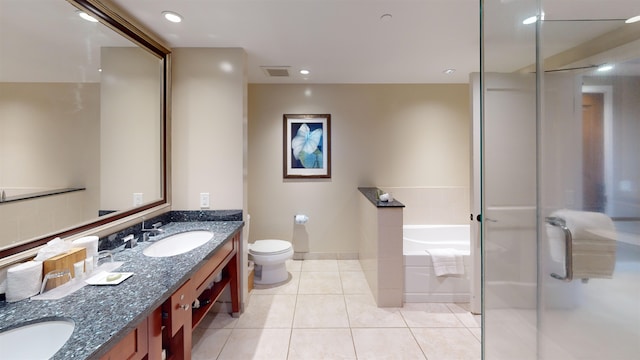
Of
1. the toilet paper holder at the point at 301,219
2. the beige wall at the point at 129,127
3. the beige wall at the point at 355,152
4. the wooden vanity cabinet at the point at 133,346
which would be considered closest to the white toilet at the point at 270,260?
the toilet paper holder at the point at 301,219

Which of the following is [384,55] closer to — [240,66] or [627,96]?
[240,66]

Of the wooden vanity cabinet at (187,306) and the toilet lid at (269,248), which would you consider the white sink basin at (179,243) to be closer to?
the wooden vanity cabinet at (187,306)

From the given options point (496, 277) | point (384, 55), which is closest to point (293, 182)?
point (384, 55)

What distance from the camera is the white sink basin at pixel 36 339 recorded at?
0.90 metres

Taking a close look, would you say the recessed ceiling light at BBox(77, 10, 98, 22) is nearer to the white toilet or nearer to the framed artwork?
the framed artwork

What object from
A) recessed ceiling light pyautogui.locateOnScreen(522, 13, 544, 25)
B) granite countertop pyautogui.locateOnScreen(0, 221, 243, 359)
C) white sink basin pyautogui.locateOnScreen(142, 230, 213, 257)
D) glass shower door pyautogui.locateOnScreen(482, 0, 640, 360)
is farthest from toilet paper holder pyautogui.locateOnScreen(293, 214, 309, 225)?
recessed ceiling light pyautogui.locateOnScreen(522, 13, 544, 25)

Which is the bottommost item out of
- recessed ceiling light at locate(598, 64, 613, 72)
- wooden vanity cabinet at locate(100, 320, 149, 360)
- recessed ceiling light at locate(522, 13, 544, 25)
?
wooden vanity cabinet at locate(100, 320, 149, 360)

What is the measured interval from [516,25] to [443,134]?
2416mm

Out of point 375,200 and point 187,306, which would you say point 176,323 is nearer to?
point 187,306

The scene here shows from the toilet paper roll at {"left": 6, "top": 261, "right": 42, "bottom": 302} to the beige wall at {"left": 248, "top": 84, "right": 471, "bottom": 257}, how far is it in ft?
8.19

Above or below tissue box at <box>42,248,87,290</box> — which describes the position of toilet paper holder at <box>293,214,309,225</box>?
below

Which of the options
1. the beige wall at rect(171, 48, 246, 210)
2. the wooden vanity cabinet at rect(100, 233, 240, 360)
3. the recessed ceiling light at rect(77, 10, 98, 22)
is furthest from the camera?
the beige wall at rect(171, 48, 246, 210)

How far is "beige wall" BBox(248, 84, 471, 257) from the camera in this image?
3.58m

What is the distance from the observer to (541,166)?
4.16 ft
